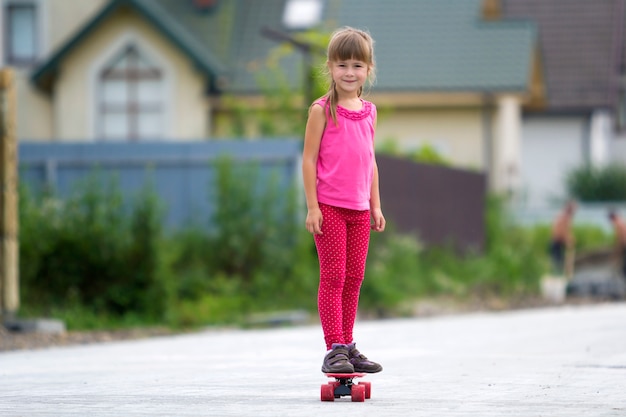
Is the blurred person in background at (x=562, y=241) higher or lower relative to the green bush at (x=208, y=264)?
lower

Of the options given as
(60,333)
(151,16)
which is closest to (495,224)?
(151,16)

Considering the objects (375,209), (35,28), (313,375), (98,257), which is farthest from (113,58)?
(375,209)

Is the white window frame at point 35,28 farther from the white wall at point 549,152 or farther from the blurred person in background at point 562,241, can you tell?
the white wall at point 549,152

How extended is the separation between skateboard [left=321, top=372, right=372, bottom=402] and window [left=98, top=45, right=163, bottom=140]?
25.4 metres

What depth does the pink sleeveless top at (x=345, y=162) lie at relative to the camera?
7891mm

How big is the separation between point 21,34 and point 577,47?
17343mm

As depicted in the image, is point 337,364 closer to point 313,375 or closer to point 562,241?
point 313,375

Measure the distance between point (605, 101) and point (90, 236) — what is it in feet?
91.4

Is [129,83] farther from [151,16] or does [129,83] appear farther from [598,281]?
[598,281]

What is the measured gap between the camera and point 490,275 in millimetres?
24266

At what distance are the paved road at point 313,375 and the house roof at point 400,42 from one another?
753 inches

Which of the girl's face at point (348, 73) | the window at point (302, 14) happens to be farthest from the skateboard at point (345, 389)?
the window at point (302, 14)

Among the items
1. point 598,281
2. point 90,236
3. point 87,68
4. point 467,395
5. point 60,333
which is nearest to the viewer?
point 467,395

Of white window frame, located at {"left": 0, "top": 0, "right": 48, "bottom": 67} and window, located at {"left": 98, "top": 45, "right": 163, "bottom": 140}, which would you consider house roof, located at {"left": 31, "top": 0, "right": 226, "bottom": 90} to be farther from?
window, located at {"left": 98, "top": 45, "right": 163, "bottom": 140}
